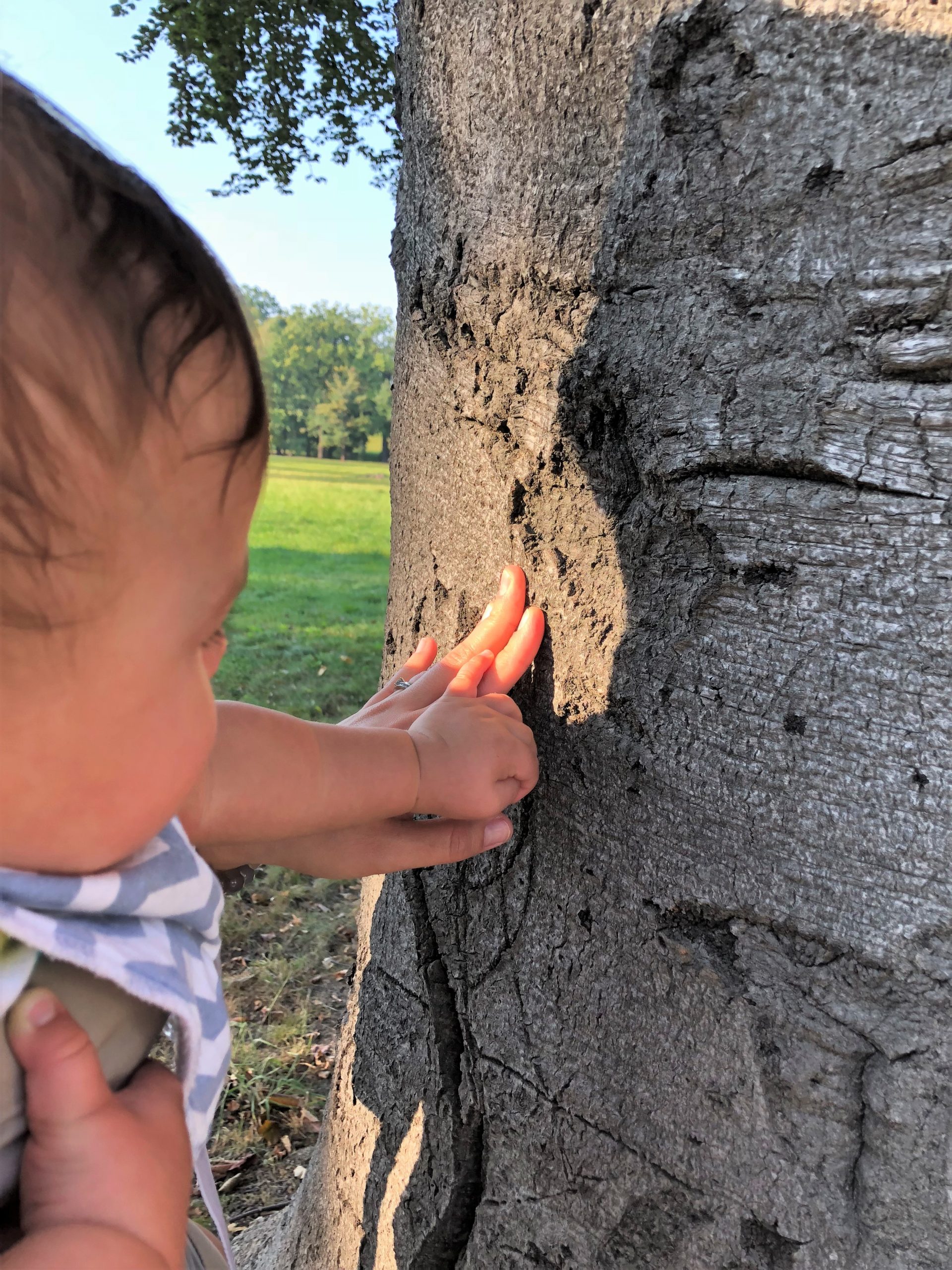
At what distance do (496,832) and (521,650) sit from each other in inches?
10.8

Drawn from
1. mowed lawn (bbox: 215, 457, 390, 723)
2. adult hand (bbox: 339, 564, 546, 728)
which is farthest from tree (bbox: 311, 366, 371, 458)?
adult hand (bbox: 339, 564, 546, 728)

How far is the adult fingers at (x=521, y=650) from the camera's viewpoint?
131 cm

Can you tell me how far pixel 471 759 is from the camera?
1248 millimetres

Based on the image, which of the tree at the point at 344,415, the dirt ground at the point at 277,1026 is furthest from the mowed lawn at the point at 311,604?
the tree at the point at 344,415

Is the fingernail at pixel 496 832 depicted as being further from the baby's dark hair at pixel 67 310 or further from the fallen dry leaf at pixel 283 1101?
the fallen dry leaf at pixel 283 1101

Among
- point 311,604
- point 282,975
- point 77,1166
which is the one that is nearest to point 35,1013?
point 77,1166

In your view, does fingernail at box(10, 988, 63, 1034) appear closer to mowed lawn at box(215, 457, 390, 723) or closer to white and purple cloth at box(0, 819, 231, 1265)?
white and purple cloth at box(0, 819, 231, 1265)

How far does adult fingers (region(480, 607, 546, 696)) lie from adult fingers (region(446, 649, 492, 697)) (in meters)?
0.02

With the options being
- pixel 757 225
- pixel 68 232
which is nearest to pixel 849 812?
pixel 757 225

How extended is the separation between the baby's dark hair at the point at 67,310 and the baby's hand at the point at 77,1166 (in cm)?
39

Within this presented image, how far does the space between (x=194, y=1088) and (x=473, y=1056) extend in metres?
0.55

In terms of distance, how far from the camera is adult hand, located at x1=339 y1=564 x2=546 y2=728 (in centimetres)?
132

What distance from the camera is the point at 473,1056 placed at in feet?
4.50

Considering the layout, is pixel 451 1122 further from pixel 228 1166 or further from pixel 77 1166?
pixel 228 1166
